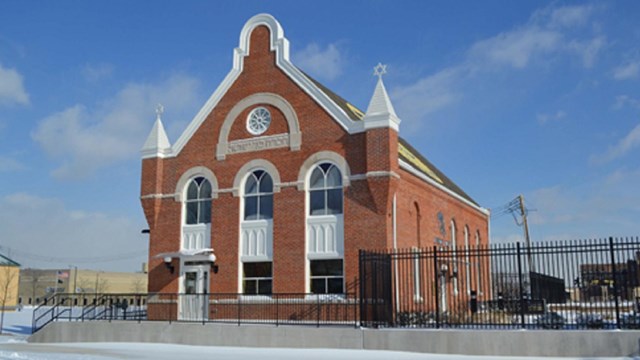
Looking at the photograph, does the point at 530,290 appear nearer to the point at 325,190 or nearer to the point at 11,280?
the point at 325,190

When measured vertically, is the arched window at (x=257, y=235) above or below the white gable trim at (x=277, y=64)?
below

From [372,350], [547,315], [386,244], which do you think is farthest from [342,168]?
[547,315]

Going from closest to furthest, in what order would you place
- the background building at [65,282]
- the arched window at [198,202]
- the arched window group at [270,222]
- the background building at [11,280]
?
1. the arched window group at [270,222]
2. the arched window at [198,202]
3. the background building at [11,280]
4. the background building at [65,282]

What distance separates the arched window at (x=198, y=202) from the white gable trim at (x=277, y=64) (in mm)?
1668

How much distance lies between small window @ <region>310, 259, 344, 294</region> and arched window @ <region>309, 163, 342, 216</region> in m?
1.85

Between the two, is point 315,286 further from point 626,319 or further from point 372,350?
point 626,319

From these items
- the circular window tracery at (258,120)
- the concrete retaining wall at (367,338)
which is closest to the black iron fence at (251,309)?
the concrete retaining wall at (367,338)

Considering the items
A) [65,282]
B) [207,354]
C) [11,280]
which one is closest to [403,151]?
[207,354]

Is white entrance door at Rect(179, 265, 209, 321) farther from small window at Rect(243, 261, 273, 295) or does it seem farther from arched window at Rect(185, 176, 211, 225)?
arched window at Rect(185, 176, 211, 225)

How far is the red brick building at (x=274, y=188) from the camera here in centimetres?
2233

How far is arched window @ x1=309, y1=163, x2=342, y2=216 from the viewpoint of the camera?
914 inches

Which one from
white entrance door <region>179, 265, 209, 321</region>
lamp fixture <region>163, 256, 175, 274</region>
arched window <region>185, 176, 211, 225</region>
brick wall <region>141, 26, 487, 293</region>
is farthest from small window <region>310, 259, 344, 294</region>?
lamp fixture <region>163, 256, 175, 274</region>

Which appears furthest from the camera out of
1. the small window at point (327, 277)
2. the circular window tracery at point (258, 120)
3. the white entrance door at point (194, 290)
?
the circular window tracery at point (258, 120)

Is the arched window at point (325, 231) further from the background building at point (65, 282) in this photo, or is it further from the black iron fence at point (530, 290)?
the background building at point (65, 282)
